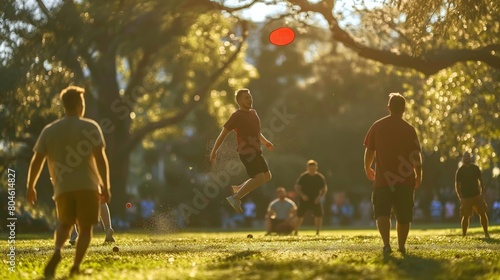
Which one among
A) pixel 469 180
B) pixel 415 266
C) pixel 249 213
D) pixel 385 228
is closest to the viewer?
pixel 415 266

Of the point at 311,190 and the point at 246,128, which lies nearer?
A: the point at 246,128

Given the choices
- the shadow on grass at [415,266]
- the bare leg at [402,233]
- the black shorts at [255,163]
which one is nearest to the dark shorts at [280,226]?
the black shorts at [255,163]

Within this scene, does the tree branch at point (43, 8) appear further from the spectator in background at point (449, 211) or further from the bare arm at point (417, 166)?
the spectator in background at point (449, 211)

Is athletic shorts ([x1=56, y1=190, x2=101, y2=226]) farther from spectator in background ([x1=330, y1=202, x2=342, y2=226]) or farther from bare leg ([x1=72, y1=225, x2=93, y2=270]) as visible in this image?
spectator in background ([x1=330, y1=202, x2=342, y2=226])

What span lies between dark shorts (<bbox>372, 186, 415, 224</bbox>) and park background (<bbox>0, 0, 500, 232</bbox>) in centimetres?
576

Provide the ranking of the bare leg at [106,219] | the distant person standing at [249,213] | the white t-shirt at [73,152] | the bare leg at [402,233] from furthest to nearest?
the distant person standing at [249,213] → the bare leg at [106,219] → the bare leg at [402,233] → the white t-shirt at [73,152]

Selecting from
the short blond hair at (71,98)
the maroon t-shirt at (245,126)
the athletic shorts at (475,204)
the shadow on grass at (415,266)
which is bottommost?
the shadow on grass at (415,266)

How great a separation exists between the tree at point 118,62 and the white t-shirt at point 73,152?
53.5 feet

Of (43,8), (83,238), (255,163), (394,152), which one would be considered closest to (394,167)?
(394,152)

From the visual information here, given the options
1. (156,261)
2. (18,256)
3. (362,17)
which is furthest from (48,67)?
(156,261)

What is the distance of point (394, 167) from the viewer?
1376cm

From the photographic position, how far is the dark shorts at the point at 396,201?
1394cm

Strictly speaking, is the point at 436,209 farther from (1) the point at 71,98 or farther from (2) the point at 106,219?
(1) the point at 71,98

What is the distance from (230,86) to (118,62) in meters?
5.87
